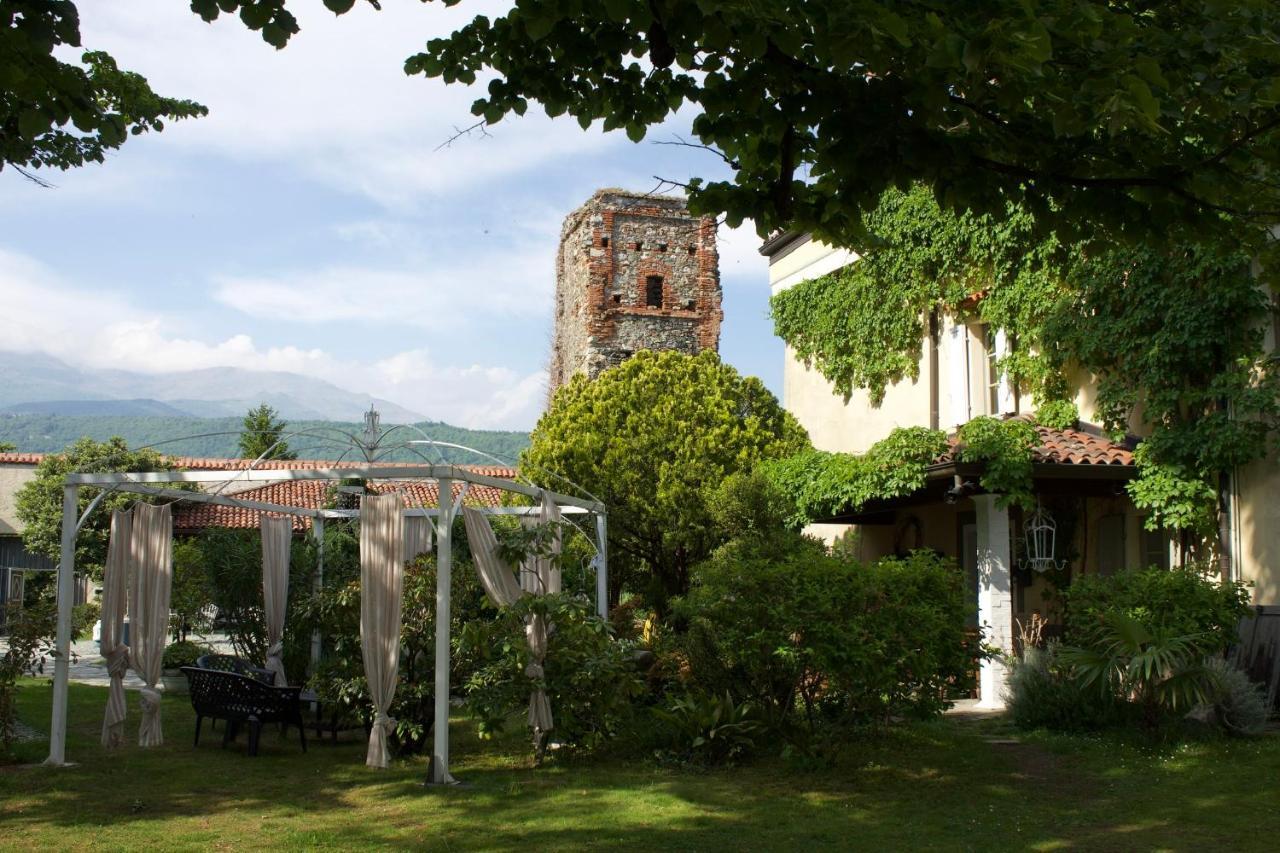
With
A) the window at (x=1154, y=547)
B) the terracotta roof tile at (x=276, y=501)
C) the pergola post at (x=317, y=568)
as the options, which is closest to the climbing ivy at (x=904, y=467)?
the window at (x=1154, y=547)

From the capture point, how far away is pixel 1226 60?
5.21m

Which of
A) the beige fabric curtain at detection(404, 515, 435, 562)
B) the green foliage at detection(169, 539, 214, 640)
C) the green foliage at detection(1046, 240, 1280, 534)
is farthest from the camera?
the green foliage at detection(169, 539, 214, 640)

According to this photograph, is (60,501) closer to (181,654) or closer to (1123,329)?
(181,654)

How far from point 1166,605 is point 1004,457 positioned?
95.8 inches

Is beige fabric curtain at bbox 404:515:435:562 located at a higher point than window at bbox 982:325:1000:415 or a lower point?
lower

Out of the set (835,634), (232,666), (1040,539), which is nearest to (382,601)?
(835,634)

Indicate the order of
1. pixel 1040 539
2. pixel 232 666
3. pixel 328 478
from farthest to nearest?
pixel 1040 539, pixel 232 666, pixel 328 478

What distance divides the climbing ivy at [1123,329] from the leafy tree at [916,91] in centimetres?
369

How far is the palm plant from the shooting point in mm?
9219

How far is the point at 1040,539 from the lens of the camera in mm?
13016

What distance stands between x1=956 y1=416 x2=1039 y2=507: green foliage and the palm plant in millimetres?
2315

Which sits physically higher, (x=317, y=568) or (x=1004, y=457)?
(x=1004, y=457)

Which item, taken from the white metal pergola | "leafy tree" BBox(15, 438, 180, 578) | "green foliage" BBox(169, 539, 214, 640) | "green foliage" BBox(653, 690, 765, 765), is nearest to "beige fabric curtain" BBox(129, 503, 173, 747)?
the white metal pergola

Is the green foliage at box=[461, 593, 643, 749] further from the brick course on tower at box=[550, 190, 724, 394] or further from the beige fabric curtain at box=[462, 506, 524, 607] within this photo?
the brick course on tower at box=[550, 190, 724, 394]
